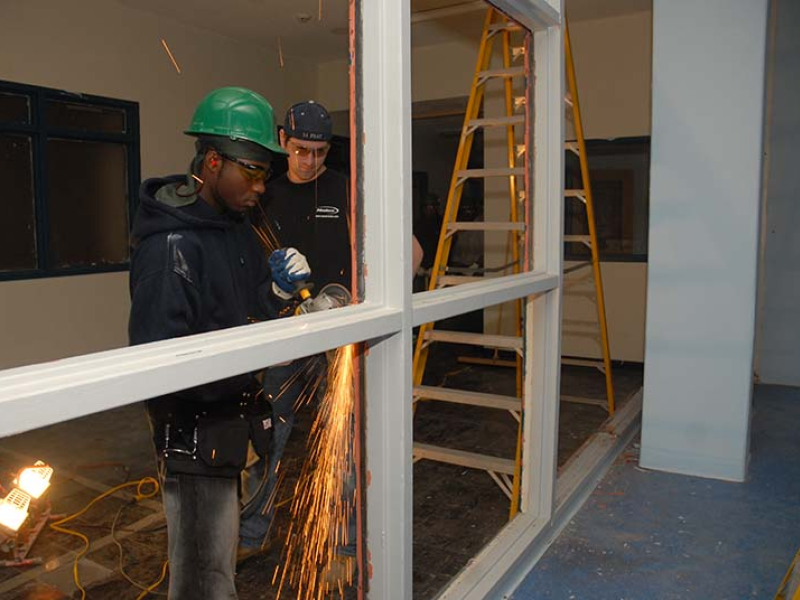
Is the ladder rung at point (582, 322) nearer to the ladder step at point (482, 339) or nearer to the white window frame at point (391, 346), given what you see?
the ladder step at point (482, 339)

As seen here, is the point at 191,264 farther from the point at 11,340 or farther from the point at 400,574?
the point at 11,340

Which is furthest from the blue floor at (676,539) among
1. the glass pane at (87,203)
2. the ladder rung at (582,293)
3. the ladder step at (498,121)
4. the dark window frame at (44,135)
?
the glass pane at (87,203)

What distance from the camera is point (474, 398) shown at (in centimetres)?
251

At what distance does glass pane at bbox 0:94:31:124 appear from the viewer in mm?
4164

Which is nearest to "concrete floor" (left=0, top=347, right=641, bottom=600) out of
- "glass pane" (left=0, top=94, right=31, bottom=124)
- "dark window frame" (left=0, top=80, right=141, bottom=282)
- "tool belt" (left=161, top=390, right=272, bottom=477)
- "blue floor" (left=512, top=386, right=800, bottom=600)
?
"blue floor" (left=512, top=386, right=800, bottom=600)

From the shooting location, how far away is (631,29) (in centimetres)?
516

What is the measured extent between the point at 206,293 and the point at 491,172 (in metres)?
1.57

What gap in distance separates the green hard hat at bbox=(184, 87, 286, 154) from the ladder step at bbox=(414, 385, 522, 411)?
1.33m

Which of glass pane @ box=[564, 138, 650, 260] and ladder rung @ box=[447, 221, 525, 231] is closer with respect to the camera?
ladder rung @ box=[447, 221, 525, 231]

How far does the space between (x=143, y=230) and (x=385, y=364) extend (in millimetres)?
618

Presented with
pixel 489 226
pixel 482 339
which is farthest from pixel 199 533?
pixel 489 226

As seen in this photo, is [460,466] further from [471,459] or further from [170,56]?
[170,56]

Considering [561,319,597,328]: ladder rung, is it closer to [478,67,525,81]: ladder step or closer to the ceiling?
the ceiling

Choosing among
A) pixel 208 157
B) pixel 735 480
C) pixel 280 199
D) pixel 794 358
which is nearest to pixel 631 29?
pixel 794 358
